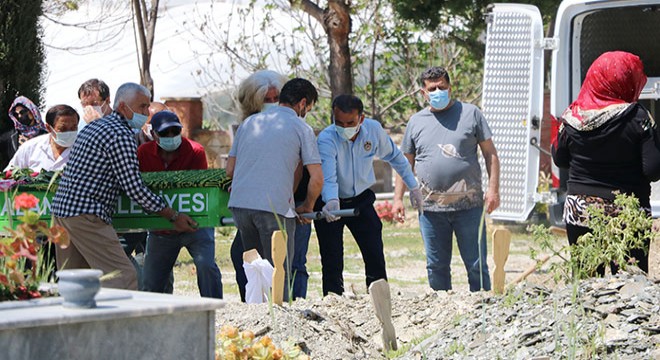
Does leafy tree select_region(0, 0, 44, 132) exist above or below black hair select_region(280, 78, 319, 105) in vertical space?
above

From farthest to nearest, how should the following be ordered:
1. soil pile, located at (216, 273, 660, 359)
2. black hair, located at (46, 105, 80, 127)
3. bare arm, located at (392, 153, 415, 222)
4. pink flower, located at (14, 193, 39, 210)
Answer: bare arm, located at (392, 153, 415, 222) < black hair, located at (46, 105, 80, 127) < soil pile, located at (216, 273, 660, 359) < pink flower, located at (14, 193, 39, 210)

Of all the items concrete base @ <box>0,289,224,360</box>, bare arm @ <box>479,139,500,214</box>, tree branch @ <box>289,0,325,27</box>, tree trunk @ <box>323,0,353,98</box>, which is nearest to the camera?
concrete base @ <box>0,289,224,360</box>

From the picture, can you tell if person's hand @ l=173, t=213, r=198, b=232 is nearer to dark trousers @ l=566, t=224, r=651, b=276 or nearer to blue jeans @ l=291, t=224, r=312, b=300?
blue jeans @ l=291, t=224, r=312, b=300

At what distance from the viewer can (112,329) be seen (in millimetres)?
3363

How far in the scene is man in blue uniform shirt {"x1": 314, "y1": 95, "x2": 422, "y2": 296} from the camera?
24.1 ft

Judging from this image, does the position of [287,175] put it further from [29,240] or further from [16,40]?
[16,40]

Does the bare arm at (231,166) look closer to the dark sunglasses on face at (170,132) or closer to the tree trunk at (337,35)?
the dark sunglasses on face at (170,132)

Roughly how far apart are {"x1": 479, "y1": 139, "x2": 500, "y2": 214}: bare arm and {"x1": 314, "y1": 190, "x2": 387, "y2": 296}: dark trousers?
2.74ft

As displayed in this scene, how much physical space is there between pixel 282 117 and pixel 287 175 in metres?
0.33

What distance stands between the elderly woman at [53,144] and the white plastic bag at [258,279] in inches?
71.6

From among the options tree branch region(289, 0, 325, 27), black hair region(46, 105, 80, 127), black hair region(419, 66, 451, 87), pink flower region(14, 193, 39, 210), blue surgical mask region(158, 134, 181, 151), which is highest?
tree branch region(289, 0, 325, 27)

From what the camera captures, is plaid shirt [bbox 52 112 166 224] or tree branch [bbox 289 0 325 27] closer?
plaid shirt [bbox 52 112 166 224]

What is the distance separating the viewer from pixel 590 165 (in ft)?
20.5

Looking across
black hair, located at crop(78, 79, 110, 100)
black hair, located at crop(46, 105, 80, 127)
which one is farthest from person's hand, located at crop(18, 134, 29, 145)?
black hair, located at crop(46, 105, 80, 127)
